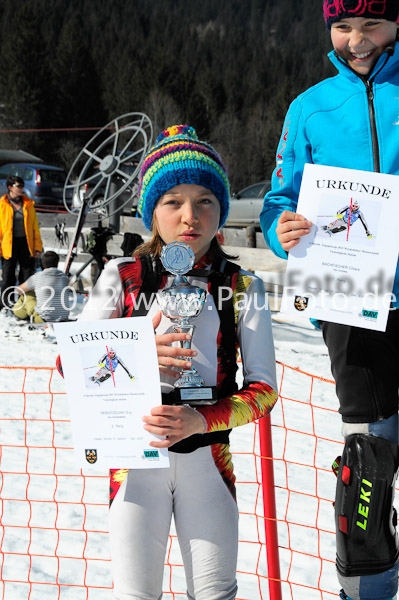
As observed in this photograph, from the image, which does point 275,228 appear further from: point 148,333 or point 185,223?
point 148,333

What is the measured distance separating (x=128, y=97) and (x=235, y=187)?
16.3 m

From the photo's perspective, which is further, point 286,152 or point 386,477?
point 286,152

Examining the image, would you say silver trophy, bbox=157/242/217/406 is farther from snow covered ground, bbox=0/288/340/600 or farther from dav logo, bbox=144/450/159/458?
snow covered ground, bbox=0/288/340/600

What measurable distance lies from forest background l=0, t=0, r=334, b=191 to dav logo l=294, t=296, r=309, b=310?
31785 millimetres

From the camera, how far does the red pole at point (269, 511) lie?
2.40 meters

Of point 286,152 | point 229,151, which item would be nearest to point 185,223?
point 286,152

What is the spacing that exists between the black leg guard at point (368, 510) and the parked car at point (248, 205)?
15.2m

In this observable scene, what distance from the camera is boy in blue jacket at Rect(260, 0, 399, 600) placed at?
1.89 meters

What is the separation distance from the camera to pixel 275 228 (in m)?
2.04

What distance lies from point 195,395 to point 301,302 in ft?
1.43

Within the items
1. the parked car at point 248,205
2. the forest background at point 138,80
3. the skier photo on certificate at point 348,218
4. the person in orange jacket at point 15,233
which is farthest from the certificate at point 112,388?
the forest background at point 138,80

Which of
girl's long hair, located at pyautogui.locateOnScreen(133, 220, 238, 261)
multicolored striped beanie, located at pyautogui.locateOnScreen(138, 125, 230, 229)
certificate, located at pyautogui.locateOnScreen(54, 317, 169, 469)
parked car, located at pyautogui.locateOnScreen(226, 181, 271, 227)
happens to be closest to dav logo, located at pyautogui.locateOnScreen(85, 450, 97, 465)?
certificate, located at pyautogui.locateOnScreen(54, 317, 169, 469)

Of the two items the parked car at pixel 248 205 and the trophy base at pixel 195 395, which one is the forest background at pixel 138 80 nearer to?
the parked car at pixel 248 205

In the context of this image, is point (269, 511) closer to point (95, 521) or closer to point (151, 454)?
point (151, 454)
